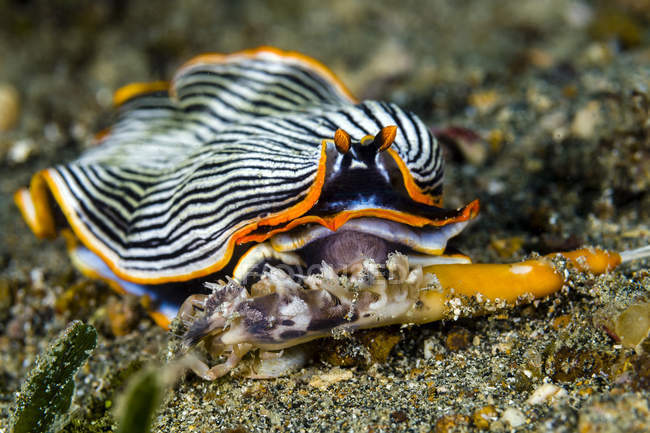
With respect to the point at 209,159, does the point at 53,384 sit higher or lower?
lower

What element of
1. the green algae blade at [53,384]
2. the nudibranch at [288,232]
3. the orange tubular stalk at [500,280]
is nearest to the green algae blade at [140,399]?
the nudibranch at [288,232]

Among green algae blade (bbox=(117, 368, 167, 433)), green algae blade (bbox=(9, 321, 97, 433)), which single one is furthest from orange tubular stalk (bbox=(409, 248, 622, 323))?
green algae blade (bbox=(9, 321, 97, 433))

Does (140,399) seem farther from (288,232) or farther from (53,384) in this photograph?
(288,232)

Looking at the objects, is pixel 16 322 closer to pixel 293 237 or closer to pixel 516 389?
pixel 293 237

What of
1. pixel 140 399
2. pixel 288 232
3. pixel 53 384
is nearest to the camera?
pixel 140 399

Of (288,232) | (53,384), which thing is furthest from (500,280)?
(53,384)

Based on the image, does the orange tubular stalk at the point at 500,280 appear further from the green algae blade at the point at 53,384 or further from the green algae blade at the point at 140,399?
the green algae blade at the point at 53,384

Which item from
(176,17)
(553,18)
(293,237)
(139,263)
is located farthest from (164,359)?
(553,18)
